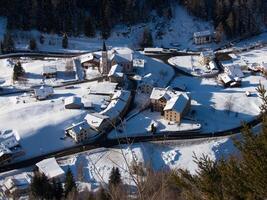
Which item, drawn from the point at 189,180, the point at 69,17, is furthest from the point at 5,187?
the point at 69,17

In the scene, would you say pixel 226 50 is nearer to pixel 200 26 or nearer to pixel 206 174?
pixel 200 26

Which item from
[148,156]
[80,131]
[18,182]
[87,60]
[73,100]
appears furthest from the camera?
[87,60]

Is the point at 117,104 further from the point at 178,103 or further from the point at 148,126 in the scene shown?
the point at 178,103

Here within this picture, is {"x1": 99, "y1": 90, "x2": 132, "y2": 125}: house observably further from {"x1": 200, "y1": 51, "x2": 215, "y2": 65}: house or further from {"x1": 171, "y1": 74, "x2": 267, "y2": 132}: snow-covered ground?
{"x1": 200, "y1": 51, "x2": 215, "y2": 65}: house

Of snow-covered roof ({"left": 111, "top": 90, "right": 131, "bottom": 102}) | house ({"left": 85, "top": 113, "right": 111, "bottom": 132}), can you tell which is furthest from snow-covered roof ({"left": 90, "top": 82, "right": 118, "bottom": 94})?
house ({"left": 85, "top": 113, "right": 111, "bottom": 132})

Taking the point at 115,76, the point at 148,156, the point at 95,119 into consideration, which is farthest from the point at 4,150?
the point at 115,76

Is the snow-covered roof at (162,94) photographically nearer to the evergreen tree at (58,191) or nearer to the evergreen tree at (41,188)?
the evergreen tree at (41,188)
